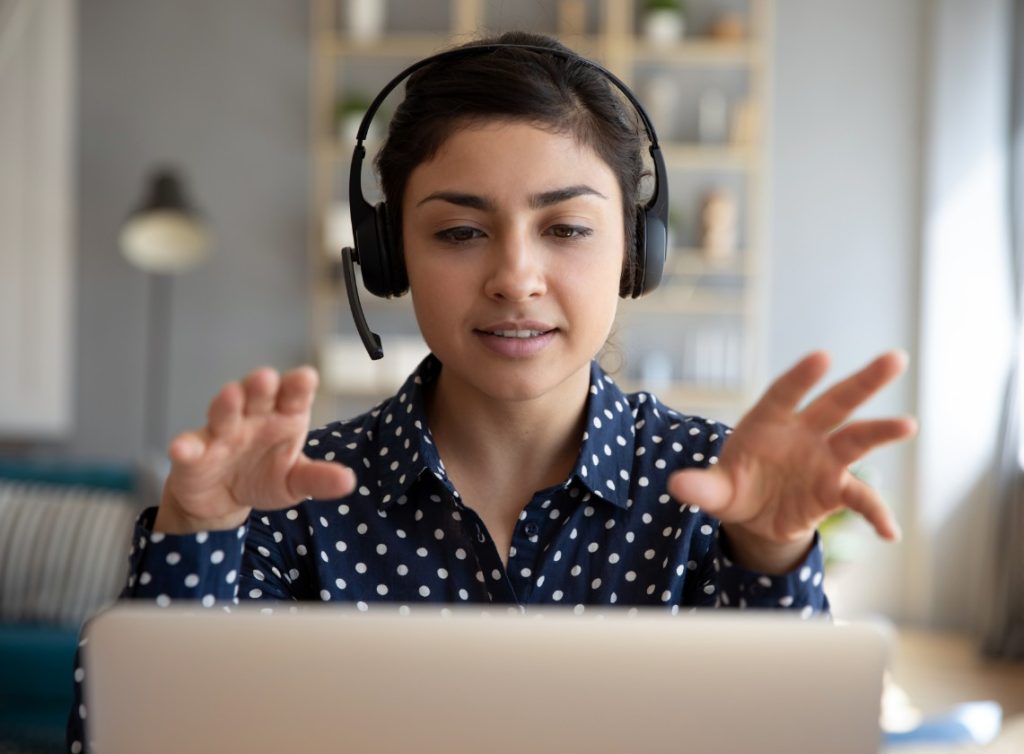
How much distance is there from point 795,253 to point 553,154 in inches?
168

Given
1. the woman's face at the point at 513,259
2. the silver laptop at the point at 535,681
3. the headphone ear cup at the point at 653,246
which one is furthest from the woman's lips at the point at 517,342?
the silver laptop at the point at 535,681

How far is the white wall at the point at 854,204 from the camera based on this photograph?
208 inches

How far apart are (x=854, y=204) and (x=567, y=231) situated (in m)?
4.34

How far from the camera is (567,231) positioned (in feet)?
4.01

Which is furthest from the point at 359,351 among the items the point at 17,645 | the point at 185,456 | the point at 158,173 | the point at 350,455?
the point at 185,456

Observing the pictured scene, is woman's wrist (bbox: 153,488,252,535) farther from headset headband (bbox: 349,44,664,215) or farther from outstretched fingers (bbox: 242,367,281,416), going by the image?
headset headband (bbox: 349,44,664,215)

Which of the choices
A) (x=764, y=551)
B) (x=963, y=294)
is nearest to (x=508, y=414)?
(x=764, y=551)

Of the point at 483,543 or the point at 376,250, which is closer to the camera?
the point at 483,543

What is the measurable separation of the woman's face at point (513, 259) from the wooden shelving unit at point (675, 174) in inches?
155

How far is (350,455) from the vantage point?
136 centimetres

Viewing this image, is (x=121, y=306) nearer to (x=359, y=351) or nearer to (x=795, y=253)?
(x=359, y=351)

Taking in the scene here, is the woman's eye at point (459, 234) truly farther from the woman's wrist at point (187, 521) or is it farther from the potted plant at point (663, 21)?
the potted plant at point (663, 21)

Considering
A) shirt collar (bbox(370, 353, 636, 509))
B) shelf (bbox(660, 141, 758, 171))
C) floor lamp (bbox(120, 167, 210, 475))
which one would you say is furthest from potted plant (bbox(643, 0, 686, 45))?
shirt collar (bbox(370, 353, 636, 509))

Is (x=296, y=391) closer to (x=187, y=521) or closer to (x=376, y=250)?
(x=187, y=521)
